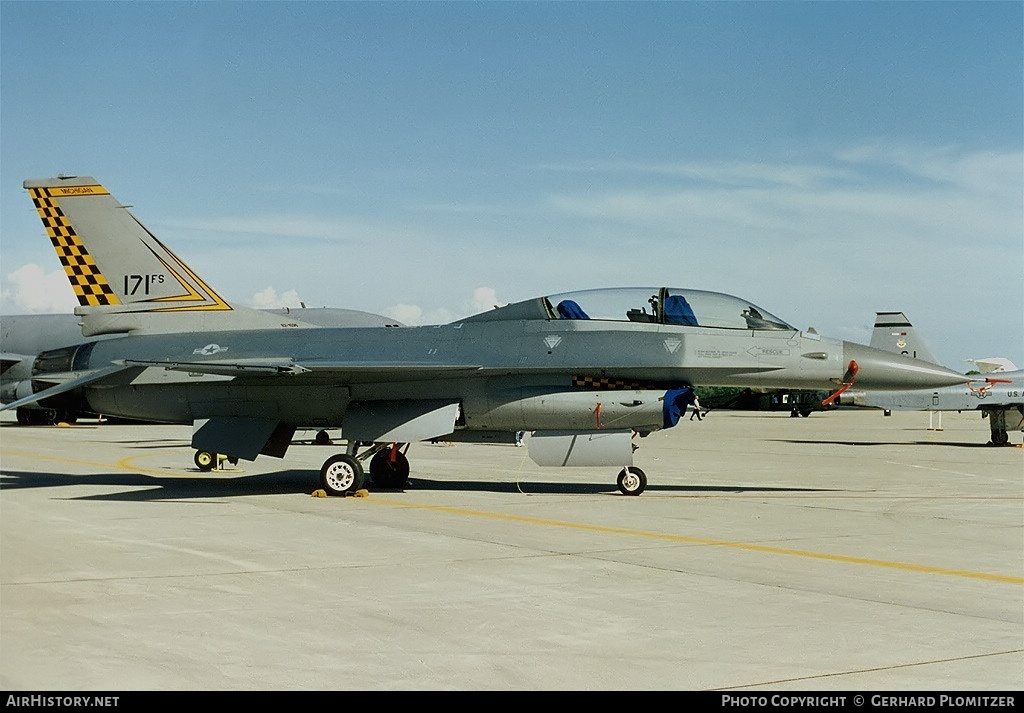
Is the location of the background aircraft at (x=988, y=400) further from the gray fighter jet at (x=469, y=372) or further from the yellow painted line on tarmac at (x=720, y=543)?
the yellow painted line on tarmac at (x=720, y=543)

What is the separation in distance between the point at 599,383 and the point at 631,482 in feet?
5.30

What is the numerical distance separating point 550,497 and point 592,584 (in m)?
6.82

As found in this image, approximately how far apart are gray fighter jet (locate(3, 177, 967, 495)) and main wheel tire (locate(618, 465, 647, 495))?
2cm

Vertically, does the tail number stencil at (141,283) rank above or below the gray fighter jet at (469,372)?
above

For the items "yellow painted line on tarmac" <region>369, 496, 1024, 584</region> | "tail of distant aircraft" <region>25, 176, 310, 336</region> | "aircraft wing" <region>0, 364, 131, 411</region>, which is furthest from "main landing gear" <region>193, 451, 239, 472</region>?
"yellow painted line on tarmac" <region>369, 496, 1024, 584</region>

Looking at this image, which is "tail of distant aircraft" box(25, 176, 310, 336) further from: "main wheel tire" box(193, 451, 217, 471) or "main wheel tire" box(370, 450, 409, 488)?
"main wheel tire" box(193, 451, 217, 471)

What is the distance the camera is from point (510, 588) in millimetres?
7988

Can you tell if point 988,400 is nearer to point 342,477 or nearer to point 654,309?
point 654,309

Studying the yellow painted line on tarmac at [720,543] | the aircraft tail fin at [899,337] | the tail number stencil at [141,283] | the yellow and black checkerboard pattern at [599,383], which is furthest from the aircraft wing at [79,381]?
the aircraft tail fin at [899,337]

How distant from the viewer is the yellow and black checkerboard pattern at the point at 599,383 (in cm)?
1459

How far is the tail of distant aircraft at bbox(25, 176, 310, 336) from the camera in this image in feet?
53.8

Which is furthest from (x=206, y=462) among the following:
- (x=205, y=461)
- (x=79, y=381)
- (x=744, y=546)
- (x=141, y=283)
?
(x=744, y=546)
